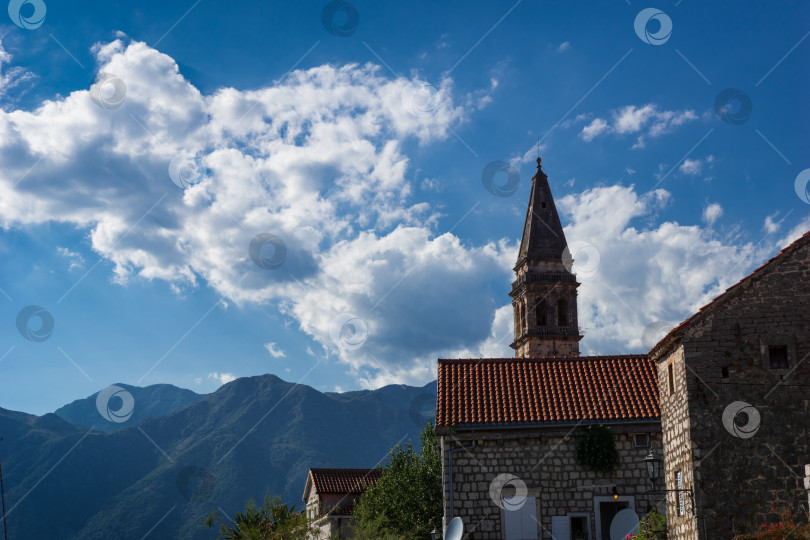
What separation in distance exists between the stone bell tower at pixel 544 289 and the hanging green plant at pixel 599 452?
96.5 ft

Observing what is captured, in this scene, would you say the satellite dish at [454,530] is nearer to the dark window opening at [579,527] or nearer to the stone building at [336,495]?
the dark window opening at [579,527]

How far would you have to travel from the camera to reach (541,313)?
51938mm

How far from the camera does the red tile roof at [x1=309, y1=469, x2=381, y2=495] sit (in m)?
43.9

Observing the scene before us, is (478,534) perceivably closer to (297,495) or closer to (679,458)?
(679,458)

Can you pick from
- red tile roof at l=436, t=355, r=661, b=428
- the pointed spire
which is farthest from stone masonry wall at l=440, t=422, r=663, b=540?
the pointed spire

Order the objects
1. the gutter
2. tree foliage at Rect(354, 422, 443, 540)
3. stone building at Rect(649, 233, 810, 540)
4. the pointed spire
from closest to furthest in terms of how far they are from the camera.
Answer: stone building at Rect(649, 233, 810, 540)
the gutter
tree foliage at Rect(354, 422, 443, 540)
the pointed spire

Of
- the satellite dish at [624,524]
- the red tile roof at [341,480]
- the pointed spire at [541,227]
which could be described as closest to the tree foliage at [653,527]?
the satellite dish at [624,524]

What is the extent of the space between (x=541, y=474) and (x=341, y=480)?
2594cm

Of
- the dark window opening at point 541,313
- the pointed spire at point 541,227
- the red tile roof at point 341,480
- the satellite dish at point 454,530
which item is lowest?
the satellite dish at point 454,530

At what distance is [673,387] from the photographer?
1814cm

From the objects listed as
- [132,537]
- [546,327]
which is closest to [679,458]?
[546,327]

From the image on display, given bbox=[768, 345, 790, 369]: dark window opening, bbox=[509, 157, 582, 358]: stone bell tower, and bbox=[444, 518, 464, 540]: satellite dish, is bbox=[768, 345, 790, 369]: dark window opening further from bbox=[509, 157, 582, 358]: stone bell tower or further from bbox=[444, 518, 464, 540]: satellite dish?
bbox=[509, 157, 582, 358]: stone bell tower

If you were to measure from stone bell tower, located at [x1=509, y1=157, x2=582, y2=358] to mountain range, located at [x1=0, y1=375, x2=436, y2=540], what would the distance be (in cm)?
9003

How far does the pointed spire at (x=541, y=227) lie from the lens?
5278cm
